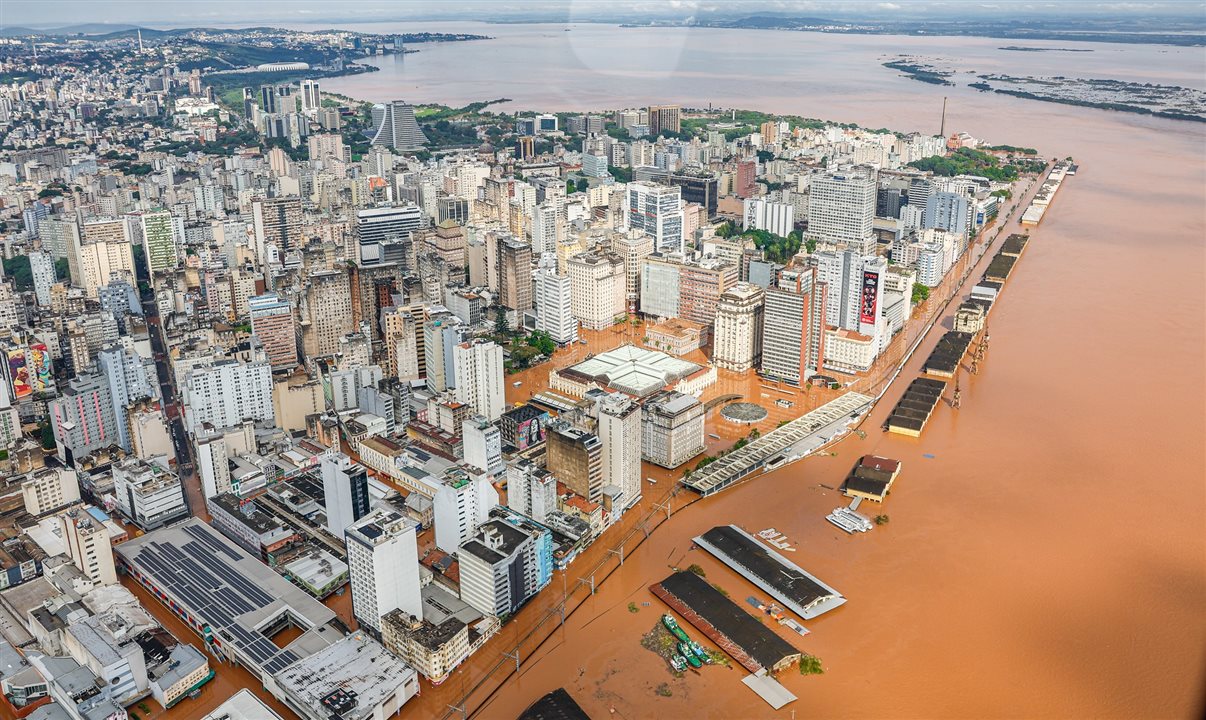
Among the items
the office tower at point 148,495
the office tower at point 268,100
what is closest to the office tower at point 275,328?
the office tower at point 148,495

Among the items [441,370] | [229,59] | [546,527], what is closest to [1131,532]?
[546,527]

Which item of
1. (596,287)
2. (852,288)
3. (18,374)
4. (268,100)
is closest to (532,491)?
(596,287)

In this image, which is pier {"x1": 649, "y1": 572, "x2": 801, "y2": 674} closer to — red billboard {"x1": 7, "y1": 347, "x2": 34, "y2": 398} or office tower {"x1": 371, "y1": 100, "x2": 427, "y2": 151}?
red billboard {"x1": 7, "y1": 347, "x2": 34, "y2": 398}

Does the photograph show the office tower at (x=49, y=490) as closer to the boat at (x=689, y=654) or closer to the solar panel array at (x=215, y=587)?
the solar panel array at (x=215, y=587)

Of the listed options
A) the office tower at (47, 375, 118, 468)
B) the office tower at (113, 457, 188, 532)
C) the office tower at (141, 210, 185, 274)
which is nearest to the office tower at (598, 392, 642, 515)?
the office tower at (113, 457, 188, 532)

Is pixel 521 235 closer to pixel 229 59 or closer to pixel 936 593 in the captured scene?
pixel 936 593

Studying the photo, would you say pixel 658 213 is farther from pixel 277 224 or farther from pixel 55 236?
pixel 55 236
